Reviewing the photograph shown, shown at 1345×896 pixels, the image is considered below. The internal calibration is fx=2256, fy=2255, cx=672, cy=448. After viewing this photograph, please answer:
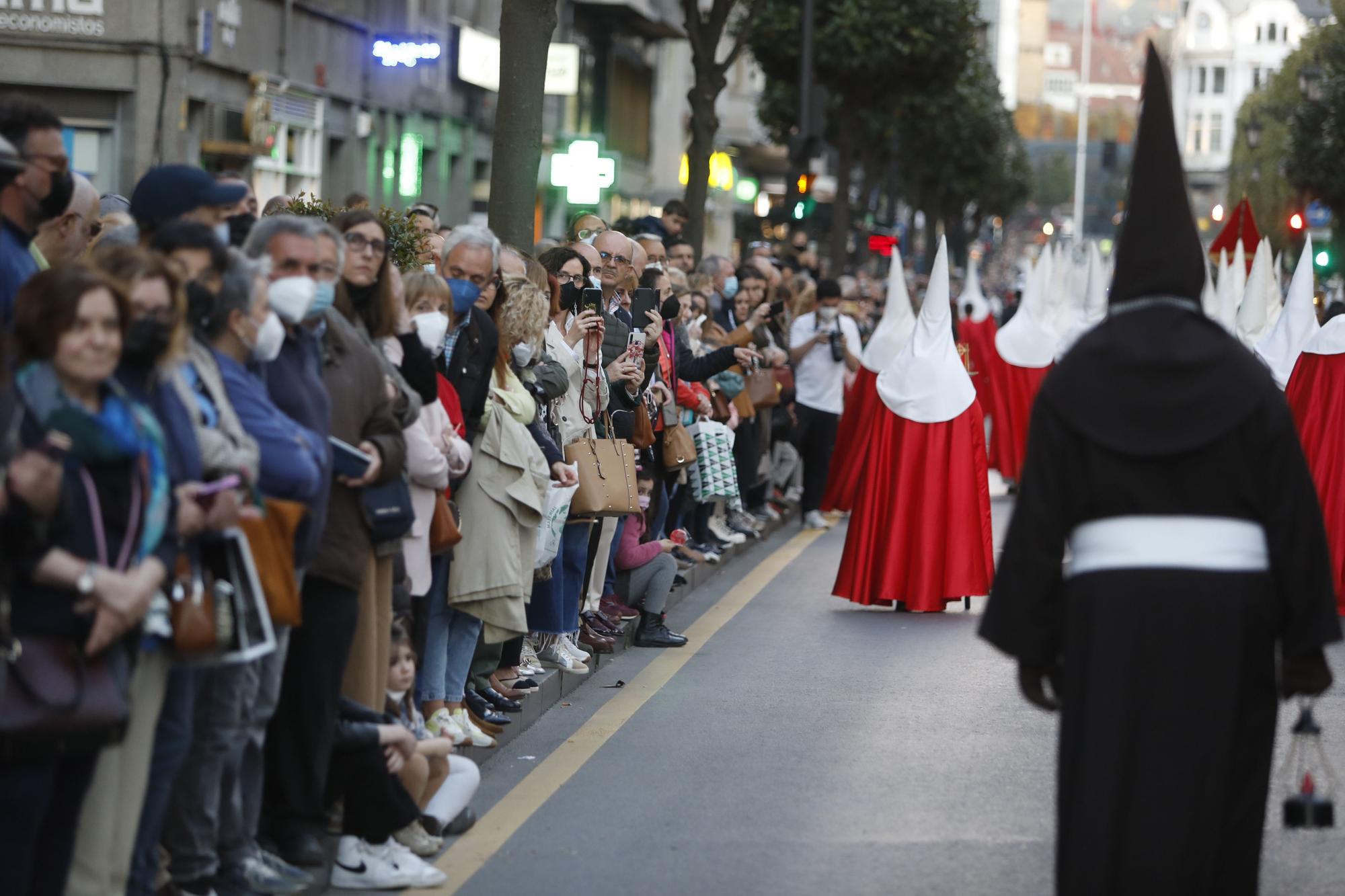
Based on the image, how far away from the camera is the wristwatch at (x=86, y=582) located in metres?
4.54

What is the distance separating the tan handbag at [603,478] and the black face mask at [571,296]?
59 centimetres

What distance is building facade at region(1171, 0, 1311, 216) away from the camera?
181 metres

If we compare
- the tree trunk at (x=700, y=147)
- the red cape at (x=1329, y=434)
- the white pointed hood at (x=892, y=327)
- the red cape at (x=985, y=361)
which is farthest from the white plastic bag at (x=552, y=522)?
the tree trunk at (x=700, y=147)

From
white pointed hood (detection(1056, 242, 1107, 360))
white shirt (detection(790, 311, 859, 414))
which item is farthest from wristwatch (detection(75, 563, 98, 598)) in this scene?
white pointed hood (detection(1056, 242, 1107, 360))

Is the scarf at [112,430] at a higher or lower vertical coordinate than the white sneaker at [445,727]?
higher

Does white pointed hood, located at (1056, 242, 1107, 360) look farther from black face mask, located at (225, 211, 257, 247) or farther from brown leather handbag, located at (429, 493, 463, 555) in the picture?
black face mask, located at (225, 211, 257, 247)

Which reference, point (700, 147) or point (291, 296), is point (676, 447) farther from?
point (700, 147)

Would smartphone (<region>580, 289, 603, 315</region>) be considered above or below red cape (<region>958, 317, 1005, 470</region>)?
above

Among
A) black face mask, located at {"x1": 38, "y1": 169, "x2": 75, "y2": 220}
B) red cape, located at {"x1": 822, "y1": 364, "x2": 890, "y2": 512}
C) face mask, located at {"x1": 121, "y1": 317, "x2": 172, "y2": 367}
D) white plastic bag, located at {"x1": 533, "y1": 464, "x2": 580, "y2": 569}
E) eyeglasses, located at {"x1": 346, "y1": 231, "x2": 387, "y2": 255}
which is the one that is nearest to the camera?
face mask, located at {"x1": 121, "y1": 317, "x2": 172, "y2": 367}

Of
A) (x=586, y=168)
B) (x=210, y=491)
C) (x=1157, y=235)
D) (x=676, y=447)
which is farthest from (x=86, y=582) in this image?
(x=586, y=168)

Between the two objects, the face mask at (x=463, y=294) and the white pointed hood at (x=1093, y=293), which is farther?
the white pointed hood at (x=1093, y=293)

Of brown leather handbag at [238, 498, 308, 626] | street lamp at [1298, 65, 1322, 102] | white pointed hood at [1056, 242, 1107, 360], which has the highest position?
street lamp at [1298, 65, 1322, 102]

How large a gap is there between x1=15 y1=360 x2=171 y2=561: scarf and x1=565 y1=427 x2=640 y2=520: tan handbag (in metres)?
4.73

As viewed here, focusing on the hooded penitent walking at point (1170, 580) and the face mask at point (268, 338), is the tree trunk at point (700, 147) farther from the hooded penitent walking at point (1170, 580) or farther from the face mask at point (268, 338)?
the hooded penitent walking at point (1170, 580)
